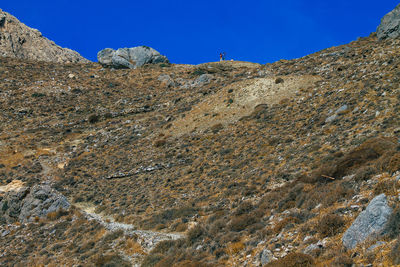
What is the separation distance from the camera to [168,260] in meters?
15.8

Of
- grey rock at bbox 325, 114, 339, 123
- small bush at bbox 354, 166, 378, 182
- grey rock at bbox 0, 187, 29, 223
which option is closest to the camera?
small bush at bbox 354, 166, 378, 182

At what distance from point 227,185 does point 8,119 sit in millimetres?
49558

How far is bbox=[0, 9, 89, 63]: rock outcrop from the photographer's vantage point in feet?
322

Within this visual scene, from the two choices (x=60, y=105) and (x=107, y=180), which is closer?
(x=107, y=180)

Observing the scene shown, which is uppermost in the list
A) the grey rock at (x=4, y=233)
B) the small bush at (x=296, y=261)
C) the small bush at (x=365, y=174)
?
the grey rock at (x=4, y=233)

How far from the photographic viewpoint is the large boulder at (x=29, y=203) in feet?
106

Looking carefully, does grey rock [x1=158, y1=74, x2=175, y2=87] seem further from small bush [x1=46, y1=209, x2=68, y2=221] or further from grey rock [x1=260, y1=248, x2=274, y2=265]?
grey rock [x1=260, y1=248, x2=274, y2=265]

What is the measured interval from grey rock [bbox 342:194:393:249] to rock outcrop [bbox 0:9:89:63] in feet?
363

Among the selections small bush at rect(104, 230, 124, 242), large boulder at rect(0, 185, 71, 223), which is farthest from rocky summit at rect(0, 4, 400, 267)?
small bush at rect(104, 230, 124, 242)

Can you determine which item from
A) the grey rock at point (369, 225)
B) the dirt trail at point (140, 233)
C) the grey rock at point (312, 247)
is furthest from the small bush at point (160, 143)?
the grey rock at point (369, 225)

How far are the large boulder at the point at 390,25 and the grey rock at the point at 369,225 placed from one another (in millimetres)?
42628

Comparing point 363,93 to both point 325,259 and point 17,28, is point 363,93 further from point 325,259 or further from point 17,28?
point 17,28

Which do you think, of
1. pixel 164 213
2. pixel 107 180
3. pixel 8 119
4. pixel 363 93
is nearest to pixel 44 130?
pixel 8 119

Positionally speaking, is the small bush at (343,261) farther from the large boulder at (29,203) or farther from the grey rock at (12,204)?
the grey rock at (12,204)
